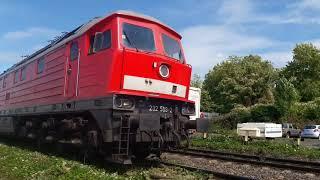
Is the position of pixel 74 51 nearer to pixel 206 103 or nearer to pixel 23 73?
pixel 23 73

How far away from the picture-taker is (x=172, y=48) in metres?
12.5

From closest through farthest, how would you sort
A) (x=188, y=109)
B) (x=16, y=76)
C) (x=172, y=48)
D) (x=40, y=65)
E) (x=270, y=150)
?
(x=172, y=48)
(x=188, y=109)
(x=40, y=65)
(x=16, y=76)
(x=270, y=150)

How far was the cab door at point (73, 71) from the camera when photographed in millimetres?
12492

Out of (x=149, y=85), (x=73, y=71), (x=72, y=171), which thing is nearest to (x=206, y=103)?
(x=73, y=71)

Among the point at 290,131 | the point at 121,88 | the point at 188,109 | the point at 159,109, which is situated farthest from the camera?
the point at 290,131

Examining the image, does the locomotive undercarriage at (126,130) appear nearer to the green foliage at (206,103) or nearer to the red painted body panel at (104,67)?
the red painted body panel at (104,67)

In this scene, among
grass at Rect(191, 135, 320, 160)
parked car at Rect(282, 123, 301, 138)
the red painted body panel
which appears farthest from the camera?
parked car at Rect(282, 123, 301, 138)

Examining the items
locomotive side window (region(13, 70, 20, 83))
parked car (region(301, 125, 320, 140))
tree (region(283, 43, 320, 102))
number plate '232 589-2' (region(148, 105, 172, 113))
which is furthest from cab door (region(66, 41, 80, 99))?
tree (region(283, 43, 320, 102))

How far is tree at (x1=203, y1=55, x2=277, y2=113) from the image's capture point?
222 feet

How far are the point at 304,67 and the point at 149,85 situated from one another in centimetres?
6111

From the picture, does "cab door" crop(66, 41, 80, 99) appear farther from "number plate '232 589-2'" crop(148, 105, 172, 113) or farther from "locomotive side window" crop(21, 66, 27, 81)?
"locomotive side window" crop(21, 66, 27, 81)

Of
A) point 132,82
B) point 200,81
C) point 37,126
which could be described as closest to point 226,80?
point 200,81

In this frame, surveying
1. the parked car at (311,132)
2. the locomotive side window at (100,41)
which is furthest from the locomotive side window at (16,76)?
the parked car at (311,132)

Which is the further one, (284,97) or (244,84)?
(244,84)
